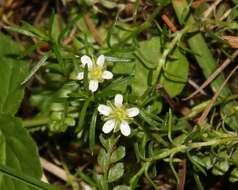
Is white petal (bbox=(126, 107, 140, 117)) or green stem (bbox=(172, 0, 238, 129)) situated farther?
green stem (bbox=(172, 0, 238, 129))

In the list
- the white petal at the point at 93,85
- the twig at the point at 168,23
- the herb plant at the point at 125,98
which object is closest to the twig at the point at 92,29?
the herb plant at the point at 125,98

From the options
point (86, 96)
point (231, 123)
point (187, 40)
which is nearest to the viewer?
point (86, 96)

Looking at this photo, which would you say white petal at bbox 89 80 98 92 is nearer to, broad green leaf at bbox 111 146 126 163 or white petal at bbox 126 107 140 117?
white petal at bbox 126 107 140 117

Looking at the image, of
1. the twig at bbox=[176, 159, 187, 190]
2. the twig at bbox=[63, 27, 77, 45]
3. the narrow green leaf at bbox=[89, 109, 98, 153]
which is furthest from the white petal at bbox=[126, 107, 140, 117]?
the twig at bbox=[63, 27, 77, 45]

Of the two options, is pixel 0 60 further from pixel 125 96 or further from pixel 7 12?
pixel 125 96

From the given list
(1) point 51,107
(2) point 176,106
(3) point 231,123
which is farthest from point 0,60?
(3) point 231,123

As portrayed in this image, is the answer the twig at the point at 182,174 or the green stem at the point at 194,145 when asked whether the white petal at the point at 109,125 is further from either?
the twig at the point at 182,174
